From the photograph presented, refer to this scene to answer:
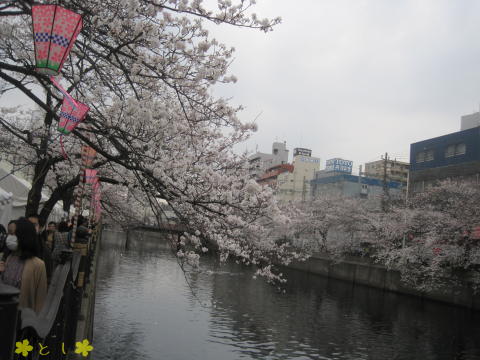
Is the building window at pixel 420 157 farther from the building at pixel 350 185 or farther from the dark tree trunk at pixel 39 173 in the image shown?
the dark tree trunk at pixel 39 173

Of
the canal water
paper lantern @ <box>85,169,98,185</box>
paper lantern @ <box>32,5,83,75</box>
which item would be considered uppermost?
paper lantern @ <box>32,5,83,75</box>

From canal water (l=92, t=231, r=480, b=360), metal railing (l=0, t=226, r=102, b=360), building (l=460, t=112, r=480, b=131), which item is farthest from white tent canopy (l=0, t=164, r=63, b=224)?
building (l=460, t=112, r=480, b=131)

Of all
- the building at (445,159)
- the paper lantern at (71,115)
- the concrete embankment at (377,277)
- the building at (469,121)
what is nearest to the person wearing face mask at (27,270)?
the paper lantern at (71,115)

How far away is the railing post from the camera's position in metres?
1.55

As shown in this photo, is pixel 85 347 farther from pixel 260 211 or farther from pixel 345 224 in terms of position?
pixel 345 224

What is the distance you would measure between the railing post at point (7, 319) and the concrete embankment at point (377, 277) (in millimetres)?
21529

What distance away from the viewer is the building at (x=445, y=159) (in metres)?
28.9

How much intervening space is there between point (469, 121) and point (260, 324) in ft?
108

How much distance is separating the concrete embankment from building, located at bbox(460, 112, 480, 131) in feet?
57.3

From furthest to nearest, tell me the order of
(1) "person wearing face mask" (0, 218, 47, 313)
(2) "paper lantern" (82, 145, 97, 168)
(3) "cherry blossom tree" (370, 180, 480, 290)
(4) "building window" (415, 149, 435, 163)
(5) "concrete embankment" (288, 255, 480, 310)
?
(4) "building window" (415, 149, 435, 163), (5) "concrete embankment" (288, 255, 480, 310), (3) "cherry blossom tree" (370, 180, 480, 290), (2) "paper lantern" (82, 145, 97, 168), (1) "person wearing face mask" (0, 218, 47, 313)

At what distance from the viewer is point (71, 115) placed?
4891mm

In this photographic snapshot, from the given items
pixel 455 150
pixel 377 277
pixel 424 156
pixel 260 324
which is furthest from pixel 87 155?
pixel 424 156

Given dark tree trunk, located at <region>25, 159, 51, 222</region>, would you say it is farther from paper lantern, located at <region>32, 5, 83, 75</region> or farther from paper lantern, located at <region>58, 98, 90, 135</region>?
paper lantern, located at <region>32, 5, 83, 75</region>

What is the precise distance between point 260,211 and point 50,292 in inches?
159
